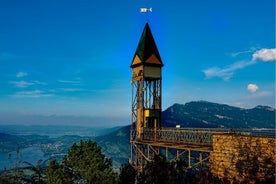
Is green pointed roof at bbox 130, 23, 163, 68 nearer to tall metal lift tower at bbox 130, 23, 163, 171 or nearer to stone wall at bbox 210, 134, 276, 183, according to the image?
tall metal lift tower at bbox 130, 23, 163, 171

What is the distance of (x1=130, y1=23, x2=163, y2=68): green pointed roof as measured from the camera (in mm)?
30453

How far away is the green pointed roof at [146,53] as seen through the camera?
30.5 m

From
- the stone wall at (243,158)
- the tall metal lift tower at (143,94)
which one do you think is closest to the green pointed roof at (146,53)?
the tall metal lift tower at (143,94)

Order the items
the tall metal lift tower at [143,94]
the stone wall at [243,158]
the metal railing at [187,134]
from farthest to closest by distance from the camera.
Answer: the tall metal lift tower at [143,94], the metal railing at [187,134], the stone wall at [243,158]

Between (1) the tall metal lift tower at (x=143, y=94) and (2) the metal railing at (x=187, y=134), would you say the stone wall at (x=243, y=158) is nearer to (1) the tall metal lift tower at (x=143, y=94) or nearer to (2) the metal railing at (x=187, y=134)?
(2) the metal railing at (x=187, y=134)

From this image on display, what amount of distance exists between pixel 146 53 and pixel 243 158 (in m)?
18.7

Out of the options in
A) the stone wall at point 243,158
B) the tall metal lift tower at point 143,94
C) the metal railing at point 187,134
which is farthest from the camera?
the tall metal lift tower at point 143,94

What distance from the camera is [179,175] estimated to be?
14.8 metres

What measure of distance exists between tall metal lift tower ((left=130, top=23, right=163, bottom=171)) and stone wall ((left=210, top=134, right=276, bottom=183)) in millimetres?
14287

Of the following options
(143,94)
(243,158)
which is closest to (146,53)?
(143,94)

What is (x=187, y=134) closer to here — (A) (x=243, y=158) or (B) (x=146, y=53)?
(A) (x=243, y=158)

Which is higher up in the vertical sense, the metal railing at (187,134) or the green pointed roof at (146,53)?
the green pointed roof at (146,53)

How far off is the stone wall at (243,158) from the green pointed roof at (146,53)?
52.0 ft

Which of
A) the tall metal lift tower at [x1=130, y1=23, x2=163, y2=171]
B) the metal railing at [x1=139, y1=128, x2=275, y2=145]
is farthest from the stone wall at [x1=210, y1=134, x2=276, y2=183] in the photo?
the tall metal lift tower at [x1=130, y1=23, x2=163, y2=171]
